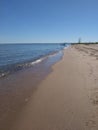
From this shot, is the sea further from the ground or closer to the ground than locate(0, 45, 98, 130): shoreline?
closer to the ground

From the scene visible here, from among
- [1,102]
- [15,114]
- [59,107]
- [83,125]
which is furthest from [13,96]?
[83,125]

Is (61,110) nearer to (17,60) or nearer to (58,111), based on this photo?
(58,111)

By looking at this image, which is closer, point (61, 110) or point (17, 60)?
point (61, 110)

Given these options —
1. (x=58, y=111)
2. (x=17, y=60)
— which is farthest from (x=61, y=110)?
(x=17, y=60)

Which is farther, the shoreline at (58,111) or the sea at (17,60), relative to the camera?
the sea at (17,60)

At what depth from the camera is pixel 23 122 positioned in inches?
231

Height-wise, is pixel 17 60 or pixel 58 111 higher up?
pixel 58 111

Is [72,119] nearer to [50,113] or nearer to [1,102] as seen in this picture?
[50,113]

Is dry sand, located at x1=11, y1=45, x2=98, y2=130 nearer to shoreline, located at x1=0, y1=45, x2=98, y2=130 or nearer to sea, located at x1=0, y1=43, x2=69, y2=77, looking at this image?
shoreline, located at x1=0, y1=45, x2=98, y2=130

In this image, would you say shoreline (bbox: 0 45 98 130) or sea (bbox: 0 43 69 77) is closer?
shoreline (bbox: 0 45 98 130)

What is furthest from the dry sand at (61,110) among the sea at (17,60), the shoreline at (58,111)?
the sea at (17,60)

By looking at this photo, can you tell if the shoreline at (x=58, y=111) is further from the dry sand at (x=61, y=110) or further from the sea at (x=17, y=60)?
the sea at (x=17, y=60)

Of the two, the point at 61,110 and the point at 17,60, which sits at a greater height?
the point at 61,110

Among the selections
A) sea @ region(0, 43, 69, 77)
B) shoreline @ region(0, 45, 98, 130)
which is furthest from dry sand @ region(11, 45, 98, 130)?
sea @ region(0, 43, 69, 77)
